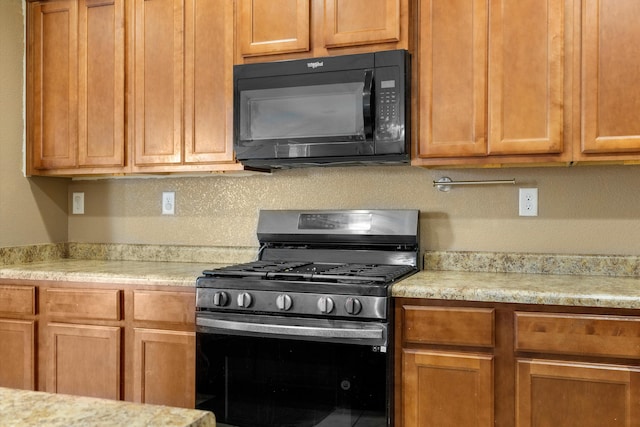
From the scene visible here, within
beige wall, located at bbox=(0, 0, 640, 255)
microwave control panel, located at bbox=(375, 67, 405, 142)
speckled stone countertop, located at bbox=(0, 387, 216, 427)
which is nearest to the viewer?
speckled stone countertop, located at bbox=(0, 387, 216, 427)

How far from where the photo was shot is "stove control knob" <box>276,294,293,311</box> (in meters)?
Result: 2.26

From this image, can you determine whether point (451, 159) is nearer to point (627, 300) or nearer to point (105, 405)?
point (627, 300)

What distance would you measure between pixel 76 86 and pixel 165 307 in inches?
50.3

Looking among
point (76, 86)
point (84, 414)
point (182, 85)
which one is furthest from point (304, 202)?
point (84, 414)

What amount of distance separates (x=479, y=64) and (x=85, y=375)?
6.83ft

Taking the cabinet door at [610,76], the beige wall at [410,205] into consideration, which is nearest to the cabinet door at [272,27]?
the beige wall at [410,205]

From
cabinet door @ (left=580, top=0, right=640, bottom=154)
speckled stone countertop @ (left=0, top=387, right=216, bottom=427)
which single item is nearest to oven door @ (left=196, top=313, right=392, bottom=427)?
cabinet door @ (left=580, top=0, right=640, bottom=154)

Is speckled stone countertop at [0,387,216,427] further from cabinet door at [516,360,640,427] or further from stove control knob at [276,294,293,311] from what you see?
cabinet door at [516,360,640,427]

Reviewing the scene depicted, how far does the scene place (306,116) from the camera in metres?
2.60

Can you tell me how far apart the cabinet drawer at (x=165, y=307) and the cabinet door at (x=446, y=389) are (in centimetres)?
88

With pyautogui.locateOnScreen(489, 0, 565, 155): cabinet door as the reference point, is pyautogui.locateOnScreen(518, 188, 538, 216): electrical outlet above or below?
below

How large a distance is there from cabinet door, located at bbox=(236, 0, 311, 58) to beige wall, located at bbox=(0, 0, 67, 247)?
47.7 inches

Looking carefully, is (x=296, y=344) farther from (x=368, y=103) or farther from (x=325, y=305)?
(x=368, y=103)

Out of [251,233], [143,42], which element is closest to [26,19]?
[143,42]
